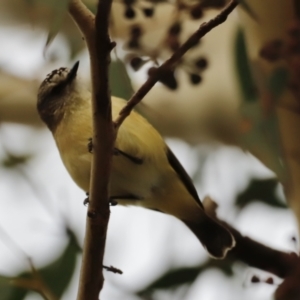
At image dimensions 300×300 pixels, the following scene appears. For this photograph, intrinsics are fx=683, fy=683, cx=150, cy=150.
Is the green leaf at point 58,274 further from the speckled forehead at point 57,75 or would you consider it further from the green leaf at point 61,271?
the speckled forehead at point 57,75

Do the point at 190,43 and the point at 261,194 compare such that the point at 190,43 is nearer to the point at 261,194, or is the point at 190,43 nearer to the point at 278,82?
the point at 278,82

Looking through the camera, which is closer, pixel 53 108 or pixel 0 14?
pixel 53 108

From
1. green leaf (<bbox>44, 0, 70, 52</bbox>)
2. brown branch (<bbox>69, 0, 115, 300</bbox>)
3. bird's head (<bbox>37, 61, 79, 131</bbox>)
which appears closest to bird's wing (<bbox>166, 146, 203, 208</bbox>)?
bird's head (<bbox>37, 61, 79, 131</bbox>)

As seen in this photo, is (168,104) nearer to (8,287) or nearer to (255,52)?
(255,52)

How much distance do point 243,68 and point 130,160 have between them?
258 millimetres

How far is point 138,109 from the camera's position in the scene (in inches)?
47.8

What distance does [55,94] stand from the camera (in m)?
1.39

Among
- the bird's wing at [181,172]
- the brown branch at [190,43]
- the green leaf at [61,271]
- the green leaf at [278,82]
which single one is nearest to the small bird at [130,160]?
the bird's wing at [181,172]

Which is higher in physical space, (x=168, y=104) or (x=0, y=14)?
(x=0, y=14)

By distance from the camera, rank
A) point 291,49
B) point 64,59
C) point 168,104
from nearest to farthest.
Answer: point 291,49 → point 64,59 → point 168,104

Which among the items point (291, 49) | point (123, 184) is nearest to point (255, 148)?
point (291, 49)

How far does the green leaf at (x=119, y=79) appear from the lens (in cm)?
105

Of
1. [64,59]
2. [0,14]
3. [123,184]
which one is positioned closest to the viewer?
[123,184]

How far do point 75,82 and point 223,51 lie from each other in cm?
60
